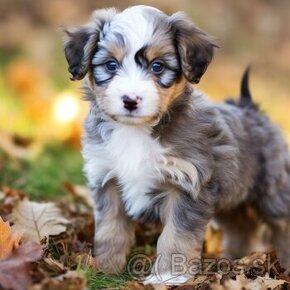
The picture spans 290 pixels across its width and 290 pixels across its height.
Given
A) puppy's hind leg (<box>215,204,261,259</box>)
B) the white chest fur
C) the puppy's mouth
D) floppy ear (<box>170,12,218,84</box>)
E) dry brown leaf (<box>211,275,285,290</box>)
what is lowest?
puppy's hind leg (<box>215,204,261,259</box>)

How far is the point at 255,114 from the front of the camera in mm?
5711

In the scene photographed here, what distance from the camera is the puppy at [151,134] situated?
14.1 feet

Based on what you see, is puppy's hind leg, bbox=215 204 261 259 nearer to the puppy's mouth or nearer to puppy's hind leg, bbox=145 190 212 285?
puppy's hind leg, bbox=145 190 212 285

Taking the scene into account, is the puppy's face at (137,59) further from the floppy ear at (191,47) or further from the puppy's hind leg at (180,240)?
the puppy's hind leg at (180,240)

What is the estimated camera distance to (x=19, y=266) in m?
3.81

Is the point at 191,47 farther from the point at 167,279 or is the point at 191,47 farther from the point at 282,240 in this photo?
the point at 282,240

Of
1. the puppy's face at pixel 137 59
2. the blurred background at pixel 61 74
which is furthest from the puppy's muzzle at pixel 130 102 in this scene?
the blurred background at pixel 61 74

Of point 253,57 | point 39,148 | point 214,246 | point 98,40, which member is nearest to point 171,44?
point 98,40

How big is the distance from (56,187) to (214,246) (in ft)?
5.00

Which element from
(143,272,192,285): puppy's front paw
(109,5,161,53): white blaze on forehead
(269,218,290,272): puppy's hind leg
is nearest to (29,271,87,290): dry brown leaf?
(143,272,192,285): puppy's front paw

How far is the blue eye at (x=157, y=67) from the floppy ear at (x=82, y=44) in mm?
425

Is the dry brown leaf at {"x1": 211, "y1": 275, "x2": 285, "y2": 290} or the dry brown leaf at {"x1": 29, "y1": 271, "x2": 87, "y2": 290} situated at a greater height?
the dry brown leaf at {"x1": 29, "y1": 271, "x2": 87, "y2": 290}

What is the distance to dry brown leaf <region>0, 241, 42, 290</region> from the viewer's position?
146 inches

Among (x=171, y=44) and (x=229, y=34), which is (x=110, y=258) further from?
(x=229, y=34)
